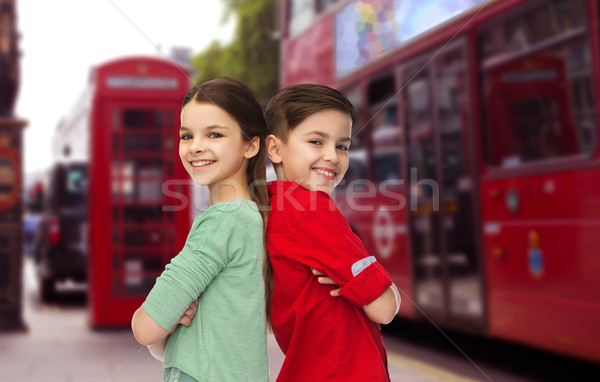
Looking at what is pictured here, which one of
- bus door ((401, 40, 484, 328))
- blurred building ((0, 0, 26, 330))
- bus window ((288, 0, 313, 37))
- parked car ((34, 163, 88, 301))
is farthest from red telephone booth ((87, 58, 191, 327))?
parked car ((34, 163, 88, 301))

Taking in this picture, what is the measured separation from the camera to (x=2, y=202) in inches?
263

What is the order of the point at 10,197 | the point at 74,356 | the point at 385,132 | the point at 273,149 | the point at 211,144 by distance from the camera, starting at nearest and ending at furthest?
the point at 211,144
the point at 273,149
the point at 74,356
the point at 385,132
the point at 10,197

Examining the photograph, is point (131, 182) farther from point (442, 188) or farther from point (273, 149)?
point (273, 149)

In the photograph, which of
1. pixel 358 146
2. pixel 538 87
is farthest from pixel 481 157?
pixel 358 146

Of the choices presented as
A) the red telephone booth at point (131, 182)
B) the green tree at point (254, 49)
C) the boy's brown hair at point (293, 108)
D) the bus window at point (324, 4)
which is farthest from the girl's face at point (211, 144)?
the green tree at point (254, 49)

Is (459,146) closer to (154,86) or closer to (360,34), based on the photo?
(360,34)

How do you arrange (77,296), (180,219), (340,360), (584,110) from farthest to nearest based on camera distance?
(77,296) → (180,219) → (584,110) → (340,360)

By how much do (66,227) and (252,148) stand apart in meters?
8.30

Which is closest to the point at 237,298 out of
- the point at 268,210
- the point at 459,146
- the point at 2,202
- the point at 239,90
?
the point at 268,210

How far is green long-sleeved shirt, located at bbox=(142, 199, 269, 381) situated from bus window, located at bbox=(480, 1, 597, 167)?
3019 mm

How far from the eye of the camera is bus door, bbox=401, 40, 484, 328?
5.13 metres

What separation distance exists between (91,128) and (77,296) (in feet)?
16.0

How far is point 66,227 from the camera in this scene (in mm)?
9344

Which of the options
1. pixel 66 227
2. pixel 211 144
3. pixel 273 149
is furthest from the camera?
pixel 66 227
